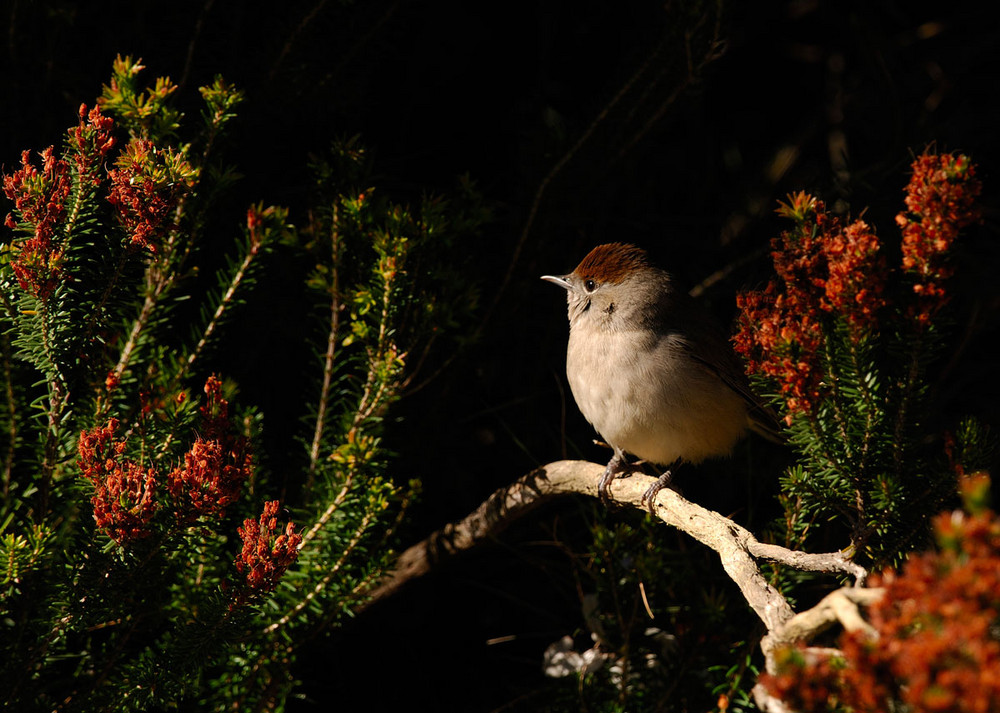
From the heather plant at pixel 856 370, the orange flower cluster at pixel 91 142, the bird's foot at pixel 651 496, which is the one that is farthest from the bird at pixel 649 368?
the orange flower cluster at pixel 91 142

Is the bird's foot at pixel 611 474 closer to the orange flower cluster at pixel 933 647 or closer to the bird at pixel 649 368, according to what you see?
the bird at pixel 649 368

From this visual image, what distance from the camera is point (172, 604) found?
2.29 metres

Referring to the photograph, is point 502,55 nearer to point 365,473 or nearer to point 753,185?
point 753,185

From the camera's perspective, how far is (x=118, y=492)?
6.10 ft

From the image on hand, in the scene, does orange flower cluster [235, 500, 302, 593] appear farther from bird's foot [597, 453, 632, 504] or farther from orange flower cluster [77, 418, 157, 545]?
bird's foot [597, 453, 632, 504]

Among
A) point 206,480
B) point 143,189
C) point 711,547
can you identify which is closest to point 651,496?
point 711,547

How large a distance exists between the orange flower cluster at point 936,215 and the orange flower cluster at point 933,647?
0.93 metres

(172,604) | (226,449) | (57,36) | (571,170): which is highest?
(57,36)

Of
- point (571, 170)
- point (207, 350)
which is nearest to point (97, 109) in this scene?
point (207, 350)

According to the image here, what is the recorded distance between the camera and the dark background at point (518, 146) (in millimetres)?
2855

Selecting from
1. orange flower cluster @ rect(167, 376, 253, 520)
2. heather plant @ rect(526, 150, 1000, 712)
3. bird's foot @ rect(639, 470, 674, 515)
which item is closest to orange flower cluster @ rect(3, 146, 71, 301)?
orange flower cluster @ rect(167, 376, 253, 520)

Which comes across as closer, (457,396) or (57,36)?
(57,36)

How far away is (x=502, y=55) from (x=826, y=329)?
7.71ft

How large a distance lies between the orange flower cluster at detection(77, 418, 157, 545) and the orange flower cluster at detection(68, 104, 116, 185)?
58 cm
